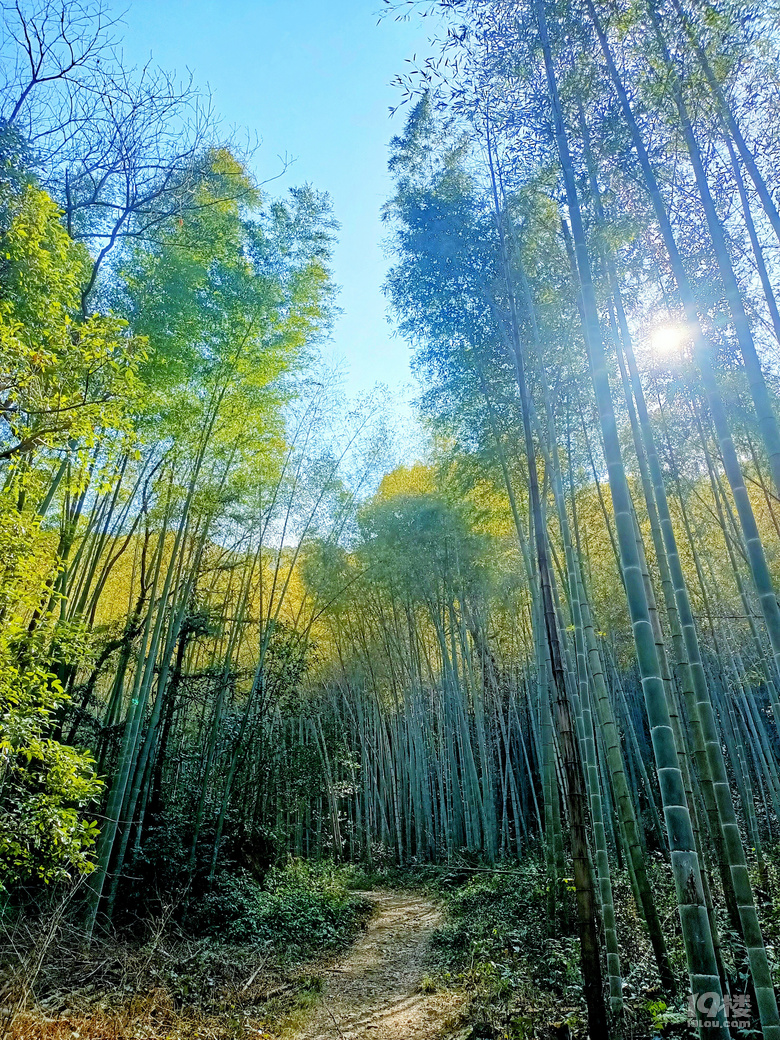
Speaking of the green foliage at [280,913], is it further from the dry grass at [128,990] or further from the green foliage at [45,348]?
the green foliage at [45,348]

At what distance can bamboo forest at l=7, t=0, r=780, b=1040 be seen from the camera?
2.79 meters

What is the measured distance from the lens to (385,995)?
4.21 meters

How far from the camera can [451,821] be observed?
33.1 ft

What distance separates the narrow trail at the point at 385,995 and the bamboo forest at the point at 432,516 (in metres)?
0.05

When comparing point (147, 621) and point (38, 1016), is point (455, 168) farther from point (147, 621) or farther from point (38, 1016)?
point (38, 1016)

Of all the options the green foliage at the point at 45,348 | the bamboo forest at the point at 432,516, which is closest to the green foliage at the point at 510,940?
the bamboo forest at the point at 432,516

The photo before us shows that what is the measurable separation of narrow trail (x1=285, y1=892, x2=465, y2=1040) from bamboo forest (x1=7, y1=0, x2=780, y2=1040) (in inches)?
1.9

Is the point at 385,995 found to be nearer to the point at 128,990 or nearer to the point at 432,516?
the point at 128,990

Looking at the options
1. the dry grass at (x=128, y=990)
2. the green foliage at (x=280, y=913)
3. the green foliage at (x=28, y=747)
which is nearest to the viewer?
the green foliage at (x=28, y=747)

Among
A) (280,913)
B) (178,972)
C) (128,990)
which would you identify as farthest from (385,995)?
(280,913)

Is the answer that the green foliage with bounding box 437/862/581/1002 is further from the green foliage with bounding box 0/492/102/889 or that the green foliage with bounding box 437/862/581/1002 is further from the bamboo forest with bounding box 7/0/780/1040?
the green foliage with bounding box 0/492/102/889

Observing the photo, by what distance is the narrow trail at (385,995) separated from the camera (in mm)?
3473

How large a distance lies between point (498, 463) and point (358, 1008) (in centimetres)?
470

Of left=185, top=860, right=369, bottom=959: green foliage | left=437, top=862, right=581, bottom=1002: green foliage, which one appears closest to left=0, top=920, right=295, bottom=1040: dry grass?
left=185, top=860, right=369, bottom=959: green foliage
